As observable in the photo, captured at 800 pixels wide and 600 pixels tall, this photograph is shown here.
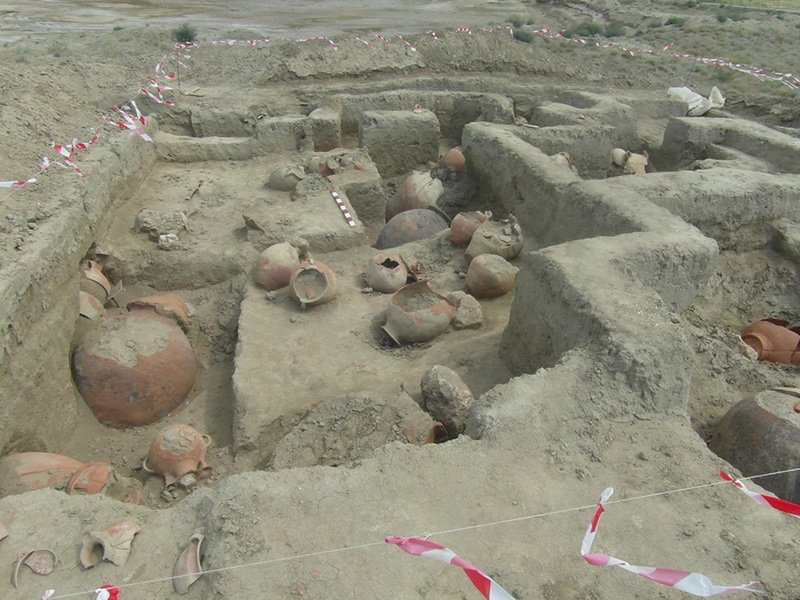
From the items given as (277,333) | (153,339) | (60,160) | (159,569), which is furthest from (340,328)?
(60,160)

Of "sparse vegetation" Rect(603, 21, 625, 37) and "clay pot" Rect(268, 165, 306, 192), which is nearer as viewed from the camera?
"clay pot" Rect(268, 165, 306, 192)

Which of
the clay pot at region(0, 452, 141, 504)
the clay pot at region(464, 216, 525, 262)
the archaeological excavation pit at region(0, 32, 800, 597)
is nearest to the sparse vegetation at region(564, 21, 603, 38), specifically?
the archaeological excavation pit at region(0, 32, 800, 597)

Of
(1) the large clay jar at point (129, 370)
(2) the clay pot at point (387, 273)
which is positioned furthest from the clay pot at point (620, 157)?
(1) the large clay jar at point (129, 370)

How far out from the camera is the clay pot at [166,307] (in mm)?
4934

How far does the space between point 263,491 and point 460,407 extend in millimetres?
1605

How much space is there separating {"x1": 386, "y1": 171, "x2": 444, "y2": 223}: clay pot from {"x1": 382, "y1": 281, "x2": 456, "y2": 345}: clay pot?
2410mm

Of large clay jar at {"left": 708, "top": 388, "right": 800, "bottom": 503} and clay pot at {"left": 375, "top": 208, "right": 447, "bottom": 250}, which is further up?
large clay jar at {"left": 708, "top": 388, "right": 800, "bottom": 503}

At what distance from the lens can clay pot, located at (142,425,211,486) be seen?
3.79 m

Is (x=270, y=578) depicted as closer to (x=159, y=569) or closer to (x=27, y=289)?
(x=159, y=569)

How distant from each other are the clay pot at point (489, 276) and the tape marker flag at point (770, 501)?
2.95 m

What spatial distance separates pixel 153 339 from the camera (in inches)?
177

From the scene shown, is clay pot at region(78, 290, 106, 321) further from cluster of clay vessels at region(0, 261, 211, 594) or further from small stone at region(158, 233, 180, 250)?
small stone at region(158, 233, 180, 250)

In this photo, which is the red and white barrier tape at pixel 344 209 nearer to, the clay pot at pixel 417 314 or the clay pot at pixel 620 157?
the clay pot at pixel 417 314

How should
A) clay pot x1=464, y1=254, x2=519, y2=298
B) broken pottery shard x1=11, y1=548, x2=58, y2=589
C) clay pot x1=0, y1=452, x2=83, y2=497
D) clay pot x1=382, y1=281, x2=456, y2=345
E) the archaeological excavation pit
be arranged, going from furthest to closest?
clay pot x1=464, y1=254, x2=519, y2=298
clay pot x1=382, y1=281, x2=456, y2=345
clay pot x1=0, y1=452, x2=83, y2=497
the archaeological excavation pit
broken pottery shard x1=11, y1=548, x2=58, y2=589
